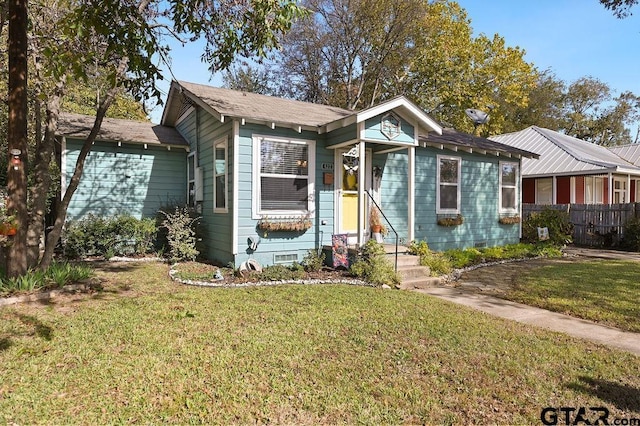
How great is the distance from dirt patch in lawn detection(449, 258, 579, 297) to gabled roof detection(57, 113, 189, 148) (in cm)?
799

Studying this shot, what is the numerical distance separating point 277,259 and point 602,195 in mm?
19415

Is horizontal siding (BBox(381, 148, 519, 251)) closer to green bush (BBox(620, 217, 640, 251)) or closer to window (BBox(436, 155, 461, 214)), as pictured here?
window (BBox(436, 155, 461, 214))

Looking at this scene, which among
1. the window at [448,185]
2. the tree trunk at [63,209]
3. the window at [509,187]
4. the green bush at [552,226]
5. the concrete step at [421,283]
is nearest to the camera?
the tree trunk at [63,209]

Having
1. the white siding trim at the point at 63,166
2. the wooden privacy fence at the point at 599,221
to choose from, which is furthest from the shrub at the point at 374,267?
the wooden privacy fence at the point at 599,221

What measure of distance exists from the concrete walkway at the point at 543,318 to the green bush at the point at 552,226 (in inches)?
294

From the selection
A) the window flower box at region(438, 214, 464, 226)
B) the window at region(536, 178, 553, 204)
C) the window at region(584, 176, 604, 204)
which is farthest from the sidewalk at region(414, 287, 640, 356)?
the window at region(584, 176, 604, 204)

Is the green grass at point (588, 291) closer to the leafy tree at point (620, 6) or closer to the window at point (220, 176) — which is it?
the leafy tree at point (620, 6)

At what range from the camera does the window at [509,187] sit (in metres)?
12.0

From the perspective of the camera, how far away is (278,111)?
871 cm

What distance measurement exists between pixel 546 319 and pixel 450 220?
546cm

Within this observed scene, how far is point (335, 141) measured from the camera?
8391 mm

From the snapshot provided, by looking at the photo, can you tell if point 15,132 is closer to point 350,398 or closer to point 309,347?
point 309,347

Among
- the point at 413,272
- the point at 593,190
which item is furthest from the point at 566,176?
the point at 413,272

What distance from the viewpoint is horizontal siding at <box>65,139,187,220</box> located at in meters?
9.56
